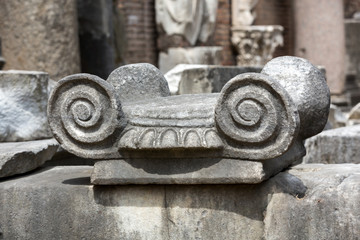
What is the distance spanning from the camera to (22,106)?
427cm

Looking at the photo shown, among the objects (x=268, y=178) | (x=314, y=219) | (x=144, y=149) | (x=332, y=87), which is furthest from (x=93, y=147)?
(x=332, y=87)

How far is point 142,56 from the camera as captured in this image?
10.9 meters

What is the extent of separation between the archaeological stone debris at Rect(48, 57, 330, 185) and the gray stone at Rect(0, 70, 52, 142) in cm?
120

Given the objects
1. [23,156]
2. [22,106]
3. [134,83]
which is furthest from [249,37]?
[23,156]

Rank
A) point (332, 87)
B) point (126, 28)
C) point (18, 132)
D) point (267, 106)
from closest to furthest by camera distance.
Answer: point (267, 106) < point (18, 132) < point (126, 28) < point (332, 87)

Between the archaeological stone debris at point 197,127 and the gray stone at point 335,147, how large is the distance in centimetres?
134

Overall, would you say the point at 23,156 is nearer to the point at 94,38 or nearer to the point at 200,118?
the point at 200,118

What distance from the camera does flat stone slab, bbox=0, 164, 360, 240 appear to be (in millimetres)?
2746

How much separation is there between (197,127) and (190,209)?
0.32m

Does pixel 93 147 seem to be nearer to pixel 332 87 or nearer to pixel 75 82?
pixel 75 82

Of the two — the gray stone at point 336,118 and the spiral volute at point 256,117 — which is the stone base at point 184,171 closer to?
the spiral volute at point 256,117

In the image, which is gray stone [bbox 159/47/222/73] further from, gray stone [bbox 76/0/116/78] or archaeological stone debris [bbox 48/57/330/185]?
archaeological stone debris [bbox 48/57/330/185]

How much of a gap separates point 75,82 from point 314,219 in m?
1.06

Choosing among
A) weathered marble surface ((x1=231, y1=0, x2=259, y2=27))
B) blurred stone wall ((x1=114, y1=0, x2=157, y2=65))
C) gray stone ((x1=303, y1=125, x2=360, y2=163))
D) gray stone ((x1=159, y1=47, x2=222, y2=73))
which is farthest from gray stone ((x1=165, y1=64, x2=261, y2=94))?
weathered marble surface ((x1=231, y1=0, x2=259, y2=27))
